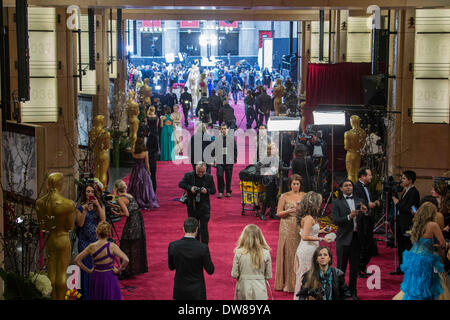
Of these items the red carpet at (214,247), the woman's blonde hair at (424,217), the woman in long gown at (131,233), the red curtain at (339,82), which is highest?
the red curtain at (339,82)

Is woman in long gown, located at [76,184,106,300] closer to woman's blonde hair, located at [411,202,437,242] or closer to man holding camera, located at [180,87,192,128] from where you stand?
woman's blonde hair, located at [411,202,437,242]

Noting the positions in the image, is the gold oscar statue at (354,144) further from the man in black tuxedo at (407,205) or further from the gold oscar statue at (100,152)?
the gold oscar statue at (100,152)

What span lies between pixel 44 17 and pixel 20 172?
460 centimetres

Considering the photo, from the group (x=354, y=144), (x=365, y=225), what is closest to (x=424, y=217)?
(x=365, y=225)

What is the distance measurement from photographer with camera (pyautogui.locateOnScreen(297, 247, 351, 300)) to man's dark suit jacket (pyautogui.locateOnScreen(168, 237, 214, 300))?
1.06 metres

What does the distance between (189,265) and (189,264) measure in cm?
1

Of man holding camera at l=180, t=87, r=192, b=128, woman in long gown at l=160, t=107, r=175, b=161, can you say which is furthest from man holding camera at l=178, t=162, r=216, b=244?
man holding camera at l=180, t=87, r=192, b=128

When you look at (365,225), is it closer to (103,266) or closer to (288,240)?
(288,240)

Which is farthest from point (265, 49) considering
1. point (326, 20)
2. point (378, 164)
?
point (378, 164)

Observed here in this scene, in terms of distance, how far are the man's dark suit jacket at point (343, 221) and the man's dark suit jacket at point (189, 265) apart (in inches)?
84.5

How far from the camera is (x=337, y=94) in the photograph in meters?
18.1

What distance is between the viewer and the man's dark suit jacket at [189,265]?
735 cm

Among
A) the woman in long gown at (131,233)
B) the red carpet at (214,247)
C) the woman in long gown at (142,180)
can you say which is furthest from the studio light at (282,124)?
the woman in long gown at (131,233)

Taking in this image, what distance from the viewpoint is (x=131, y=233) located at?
999cm
